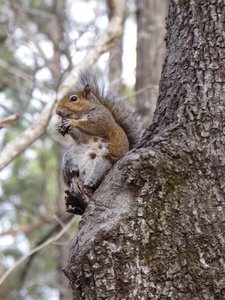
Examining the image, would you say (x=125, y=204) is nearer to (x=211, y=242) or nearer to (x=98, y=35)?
(x=211, y=242)

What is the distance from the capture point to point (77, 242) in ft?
6.44

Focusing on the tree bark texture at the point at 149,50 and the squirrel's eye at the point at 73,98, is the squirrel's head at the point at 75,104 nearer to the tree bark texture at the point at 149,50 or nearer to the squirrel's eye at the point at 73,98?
the squirrel's eye at the point at 73,98

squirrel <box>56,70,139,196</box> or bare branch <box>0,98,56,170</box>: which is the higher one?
squirrel <box>56,70,139,196</box>

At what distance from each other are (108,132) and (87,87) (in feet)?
1.07

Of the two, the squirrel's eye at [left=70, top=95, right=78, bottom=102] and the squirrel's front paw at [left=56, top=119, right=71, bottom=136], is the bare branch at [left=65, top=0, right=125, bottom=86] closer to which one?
the squirrel's eye at [left=70, top=95, right=78, bottom=102]

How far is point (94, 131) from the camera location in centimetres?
264

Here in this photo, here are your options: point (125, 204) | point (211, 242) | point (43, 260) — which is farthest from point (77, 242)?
point (43, 260)

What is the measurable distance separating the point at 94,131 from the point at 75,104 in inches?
12.1

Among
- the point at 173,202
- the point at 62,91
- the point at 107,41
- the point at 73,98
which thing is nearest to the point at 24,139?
the point at 62,91

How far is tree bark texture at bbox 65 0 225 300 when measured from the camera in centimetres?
188

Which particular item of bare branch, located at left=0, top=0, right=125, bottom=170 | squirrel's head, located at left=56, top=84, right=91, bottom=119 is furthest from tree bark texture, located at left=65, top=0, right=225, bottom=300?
bare branch, located at left=0, top=0, right=125, bottom=170

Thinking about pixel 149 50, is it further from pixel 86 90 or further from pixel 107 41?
pixel 86 90

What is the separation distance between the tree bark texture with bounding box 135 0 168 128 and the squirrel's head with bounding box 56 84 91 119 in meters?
2.15

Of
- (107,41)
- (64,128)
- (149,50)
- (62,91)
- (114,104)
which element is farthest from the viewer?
(149,50)
